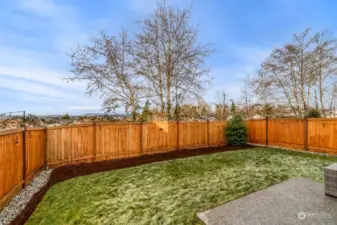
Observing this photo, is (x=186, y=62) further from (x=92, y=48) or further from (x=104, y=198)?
(x=104, y=198)

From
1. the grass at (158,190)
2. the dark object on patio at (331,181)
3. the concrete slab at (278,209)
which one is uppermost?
the dark object on patio at (331,181)

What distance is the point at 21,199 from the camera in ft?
10.9

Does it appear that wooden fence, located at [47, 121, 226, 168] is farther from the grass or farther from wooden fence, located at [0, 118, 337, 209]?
the grass

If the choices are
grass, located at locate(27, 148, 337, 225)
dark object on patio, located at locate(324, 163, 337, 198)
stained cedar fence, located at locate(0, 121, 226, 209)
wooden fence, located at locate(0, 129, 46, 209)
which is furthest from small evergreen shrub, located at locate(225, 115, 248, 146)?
wooden fence, located at locate(0, 129, 46, 209)

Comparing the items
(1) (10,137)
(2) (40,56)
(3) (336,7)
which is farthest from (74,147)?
(3) (336,7)

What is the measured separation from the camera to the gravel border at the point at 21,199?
275 centimetres

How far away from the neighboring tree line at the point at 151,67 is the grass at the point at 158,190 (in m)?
4.52

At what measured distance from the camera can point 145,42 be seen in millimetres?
8562

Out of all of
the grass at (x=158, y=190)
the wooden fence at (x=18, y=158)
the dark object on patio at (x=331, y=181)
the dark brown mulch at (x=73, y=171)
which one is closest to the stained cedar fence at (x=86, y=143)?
the wooden fence at (x=18, y=158)

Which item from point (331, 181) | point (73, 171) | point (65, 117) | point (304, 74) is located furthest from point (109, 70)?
point (304, 74)

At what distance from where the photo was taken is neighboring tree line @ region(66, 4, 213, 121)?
8211mm

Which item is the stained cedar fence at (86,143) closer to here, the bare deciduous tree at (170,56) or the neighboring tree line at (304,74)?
the bare deciduous tree at (170,56)

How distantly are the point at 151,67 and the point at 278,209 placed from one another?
770cm

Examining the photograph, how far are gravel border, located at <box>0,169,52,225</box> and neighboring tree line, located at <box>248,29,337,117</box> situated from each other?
12.0 metres
